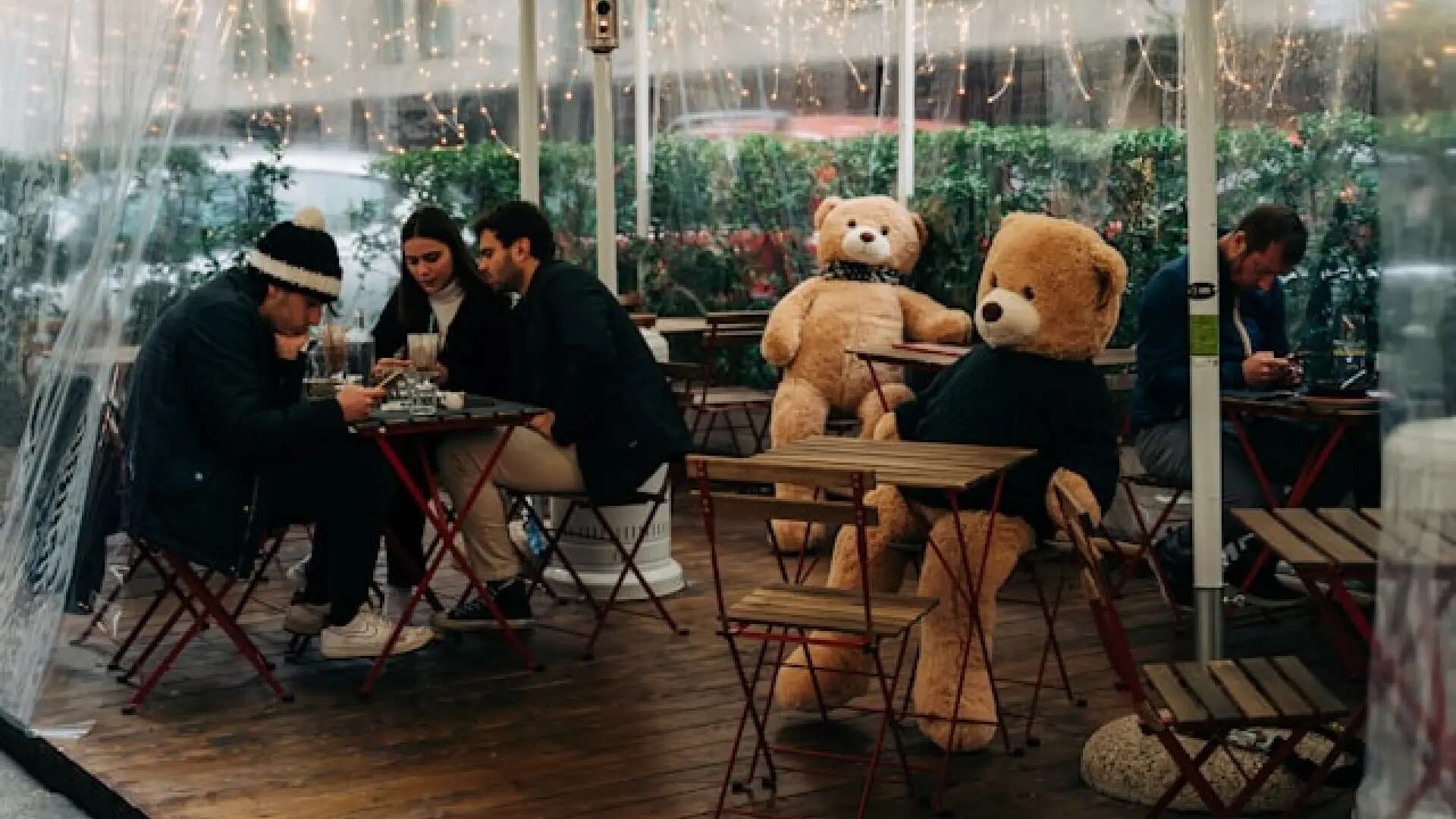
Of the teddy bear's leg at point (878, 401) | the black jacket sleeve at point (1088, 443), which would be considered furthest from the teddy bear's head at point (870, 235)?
the black jacket sleeve at point (1088, 443)

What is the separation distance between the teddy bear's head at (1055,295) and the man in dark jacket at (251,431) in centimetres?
185

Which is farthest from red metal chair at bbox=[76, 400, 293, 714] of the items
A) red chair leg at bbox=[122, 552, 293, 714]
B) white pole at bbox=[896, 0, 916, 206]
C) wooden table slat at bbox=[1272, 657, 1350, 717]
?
white pole at bbox=[896, 0, 916, 206]

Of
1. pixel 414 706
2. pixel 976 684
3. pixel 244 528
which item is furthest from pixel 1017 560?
pixel 244 528

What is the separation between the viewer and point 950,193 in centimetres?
910

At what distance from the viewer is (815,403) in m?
8.15

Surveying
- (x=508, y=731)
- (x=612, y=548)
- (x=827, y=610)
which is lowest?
(x=508, y=731)

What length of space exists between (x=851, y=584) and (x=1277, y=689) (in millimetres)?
1480

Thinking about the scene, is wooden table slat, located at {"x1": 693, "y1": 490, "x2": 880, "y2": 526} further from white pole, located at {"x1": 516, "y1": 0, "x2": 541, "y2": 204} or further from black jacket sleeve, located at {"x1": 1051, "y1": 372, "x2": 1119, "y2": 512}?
white pole, located at {"x1": 516, "y1": 0, "x2": 541, "y2": 204}

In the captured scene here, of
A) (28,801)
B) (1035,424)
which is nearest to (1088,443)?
(1035,424)

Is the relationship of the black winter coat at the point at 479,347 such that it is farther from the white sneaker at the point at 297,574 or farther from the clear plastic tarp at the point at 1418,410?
the clear plastic tarp at the point at 1418,410

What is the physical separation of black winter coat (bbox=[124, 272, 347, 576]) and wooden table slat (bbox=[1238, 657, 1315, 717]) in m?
2.71

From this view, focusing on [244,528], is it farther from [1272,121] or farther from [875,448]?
[1272,121]

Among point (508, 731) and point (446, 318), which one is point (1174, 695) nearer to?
point (508, 731)

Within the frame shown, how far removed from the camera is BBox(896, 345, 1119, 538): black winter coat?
5293mm
